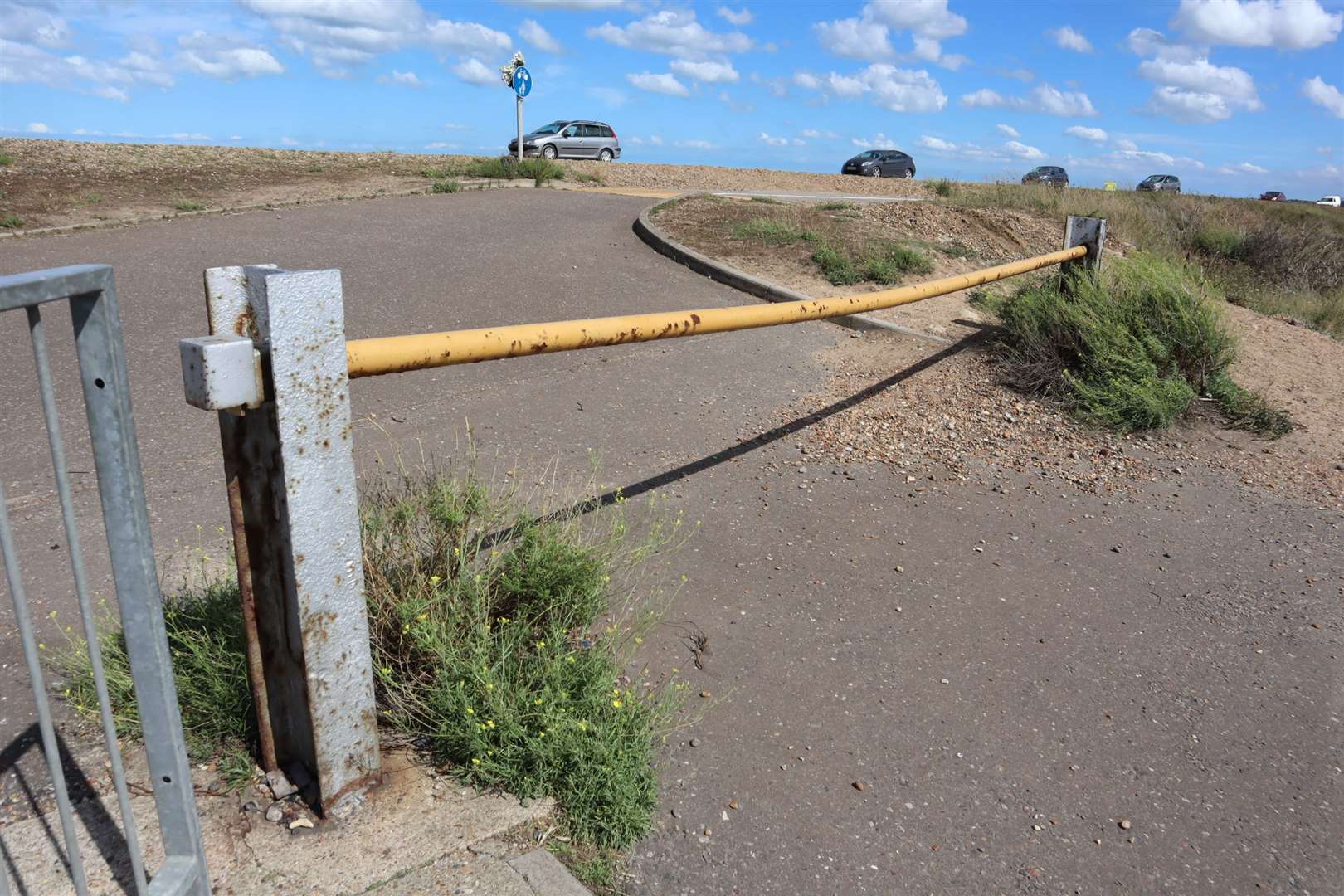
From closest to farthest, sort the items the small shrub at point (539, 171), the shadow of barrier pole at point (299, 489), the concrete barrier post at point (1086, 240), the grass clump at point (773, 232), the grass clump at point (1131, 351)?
the shadow of barrier pole at point (299, 489)
the grass clump at point (1131, 351)
the concrete barrier post at point (1086, 240)
the grass clump at point (773, 232)
the small shrub at point (539, 171)

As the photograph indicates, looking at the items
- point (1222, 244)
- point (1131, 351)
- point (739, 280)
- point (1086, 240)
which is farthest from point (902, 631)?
point (1222, 244)

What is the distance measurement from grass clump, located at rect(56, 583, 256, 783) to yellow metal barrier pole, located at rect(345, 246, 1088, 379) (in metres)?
0.92

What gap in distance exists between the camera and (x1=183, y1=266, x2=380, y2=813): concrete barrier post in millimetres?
2189

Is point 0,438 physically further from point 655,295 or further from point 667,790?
point 655,295

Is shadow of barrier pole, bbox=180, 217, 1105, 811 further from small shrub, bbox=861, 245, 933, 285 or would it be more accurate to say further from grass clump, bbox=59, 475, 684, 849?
small shrub, bbox=861, 245, 933, 285

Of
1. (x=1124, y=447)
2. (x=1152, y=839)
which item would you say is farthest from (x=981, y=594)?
(x=1124, y=447)

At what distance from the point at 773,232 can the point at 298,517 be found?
893 centimetres

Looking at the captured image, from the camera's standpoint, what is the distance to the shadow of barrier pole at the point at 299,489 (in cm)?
218

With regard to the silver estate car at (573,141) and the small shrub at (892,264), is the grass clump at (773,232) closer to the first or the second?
the small shrub at (892,264)

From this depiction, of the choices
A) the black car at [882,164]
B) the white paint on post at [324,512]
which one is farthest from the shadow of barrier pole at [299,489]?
the black car at [882,164]

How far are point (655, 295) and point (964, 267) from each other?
3512mm

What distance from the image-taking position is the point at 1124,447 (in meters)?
6.15

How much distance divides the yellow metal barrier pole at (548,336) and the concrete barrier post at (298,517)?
0.14m

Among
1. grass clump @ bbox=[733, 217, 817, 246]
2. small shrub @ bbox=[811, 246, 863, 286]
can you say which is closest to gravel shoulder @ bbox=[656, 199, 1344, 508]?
small shrub @ bbox=[811, 246, 863, 286]
